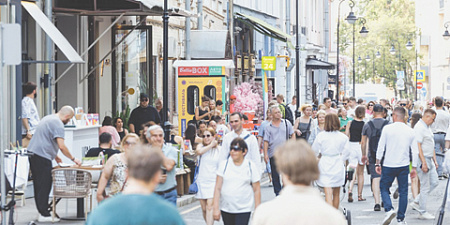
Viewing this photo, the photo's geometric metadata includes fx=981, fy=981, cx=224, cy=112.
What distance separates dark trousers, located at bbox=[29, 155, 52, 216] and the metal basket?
17 centimetres

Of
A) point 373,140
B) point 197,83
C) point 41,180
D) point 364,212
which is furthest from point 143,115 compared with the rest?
point 41,180

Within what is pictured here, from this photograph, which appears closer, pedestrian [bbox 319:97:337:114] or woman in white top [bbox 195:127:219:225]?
woman in white top [bbox 195:127:219:225]

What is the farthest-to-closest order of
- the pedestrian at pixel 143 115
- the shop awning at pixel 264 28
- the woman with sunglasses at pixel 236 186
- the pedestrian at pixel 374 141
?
the shop awning at pixel 264 28
the pedestrian at pixel 143 115
the pedestrian at pixel 374 141
the woman with sunglasses at pixel 236 186

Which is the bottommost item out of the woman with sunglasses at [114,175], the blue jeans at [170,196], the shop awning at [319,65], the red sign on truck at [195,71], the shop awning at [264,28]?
the blue jeans at [170,196]

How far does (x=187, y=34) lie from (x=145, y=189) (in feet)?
82.2

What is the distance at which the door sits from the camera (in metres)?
24.8

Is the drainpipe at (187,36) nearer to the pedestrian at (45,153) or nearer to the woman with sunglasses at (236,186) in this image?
the pedestrian at (45,153)

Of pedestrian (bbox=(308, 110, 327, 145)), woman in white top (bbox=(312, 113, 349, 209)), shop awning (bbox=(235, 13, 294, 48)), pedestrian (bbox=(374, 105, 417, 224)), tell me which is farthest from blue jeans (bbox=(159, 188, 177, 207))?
shop awning (bbox=(235, 13, 294, 48))

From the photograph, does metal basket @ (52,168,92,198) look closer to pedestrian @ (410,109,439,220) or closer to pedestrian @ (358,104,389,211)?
pedestrian @ (358,104,389,211)

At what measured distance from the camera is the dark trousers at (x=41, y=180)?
13531 mm

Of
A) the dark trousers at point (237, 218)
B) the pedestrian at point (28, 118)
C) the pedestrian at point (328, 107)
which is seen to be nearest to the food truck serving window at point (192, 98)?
the pedestrian at point (328, 107)

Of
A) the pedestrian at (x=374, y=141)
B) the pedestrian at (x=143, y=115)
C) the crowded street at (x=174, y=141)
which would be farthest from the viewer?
the pedestrian at (x=143, y=115)

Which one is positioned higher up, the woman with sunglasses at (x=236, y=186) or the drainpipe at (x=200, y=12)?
the drainpipe at (x=200, y=12)

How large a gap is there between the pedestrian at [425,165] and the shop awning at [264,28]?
1923 cm
